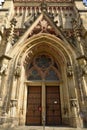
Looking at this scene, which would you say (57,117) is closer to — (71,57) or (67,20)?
(71,57)

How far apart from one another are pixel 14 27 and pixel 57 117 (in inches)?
259

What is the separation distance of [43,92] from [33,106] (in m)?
0.99

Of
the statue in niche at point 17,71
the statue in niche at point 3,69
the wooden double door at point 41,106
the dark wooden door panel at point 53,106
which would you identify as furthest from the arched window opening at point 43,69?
the statue in niche at point 3,69

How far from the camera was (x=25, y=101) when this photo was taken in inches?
330

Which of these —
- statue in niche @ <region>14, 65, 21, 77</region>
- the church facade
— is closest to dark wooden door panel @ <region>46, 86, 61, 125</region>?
the church facade

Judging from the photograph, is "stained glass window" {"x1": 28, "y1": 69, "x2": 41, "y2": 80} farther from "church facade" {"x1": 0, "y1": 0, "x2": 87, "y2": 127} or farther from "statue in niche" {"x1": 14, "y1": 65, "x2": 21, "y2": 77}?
"statue in niche" {"x1": 14, "y1": 65, "x2": 21, "y2": 77}

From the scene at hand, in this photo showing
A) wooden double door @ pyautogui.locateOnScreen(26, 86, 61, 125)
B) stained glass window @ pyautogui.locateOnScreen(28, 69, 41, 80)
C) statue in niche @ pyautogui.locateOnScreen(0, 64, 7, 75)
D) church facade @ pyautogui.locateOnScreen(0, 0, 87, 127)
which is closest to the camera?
church facade @ pyautogui.locateOnScreen(0, 0, 87, 127)

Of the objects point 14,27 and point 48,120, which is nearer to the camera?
point 48,120

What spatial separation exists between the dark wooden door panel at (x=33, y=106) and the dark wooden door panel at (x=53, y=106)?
0.50 m

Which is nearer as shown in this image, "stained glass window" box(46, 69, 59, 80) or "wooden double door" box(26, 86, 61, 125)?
"wooden double door" box(26, 86, 61, 125)

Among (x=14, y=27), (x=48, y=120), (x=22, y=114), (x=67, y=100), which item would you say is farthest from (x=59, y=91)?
(x=14, y=27)

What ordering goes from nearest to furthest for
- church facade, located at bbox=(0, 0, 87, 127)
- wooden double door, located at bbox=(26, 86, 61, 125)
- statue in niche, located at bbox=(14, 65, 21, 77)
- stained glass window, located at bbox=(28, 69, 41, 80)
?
1. church facade, located at bbox=(0, 0, 87, 127)
2. statue in niche, located at bbox=(14, 65, 21, 77)
3. wooden double door, located at bbox=(26, 86, 61, 125)
4. stained glass window, located at bbox=(28, 69, 41, 80)

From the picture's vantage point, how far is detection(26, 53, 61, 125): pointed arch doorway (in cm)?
820

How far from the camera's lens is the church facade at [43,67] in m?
7.48
